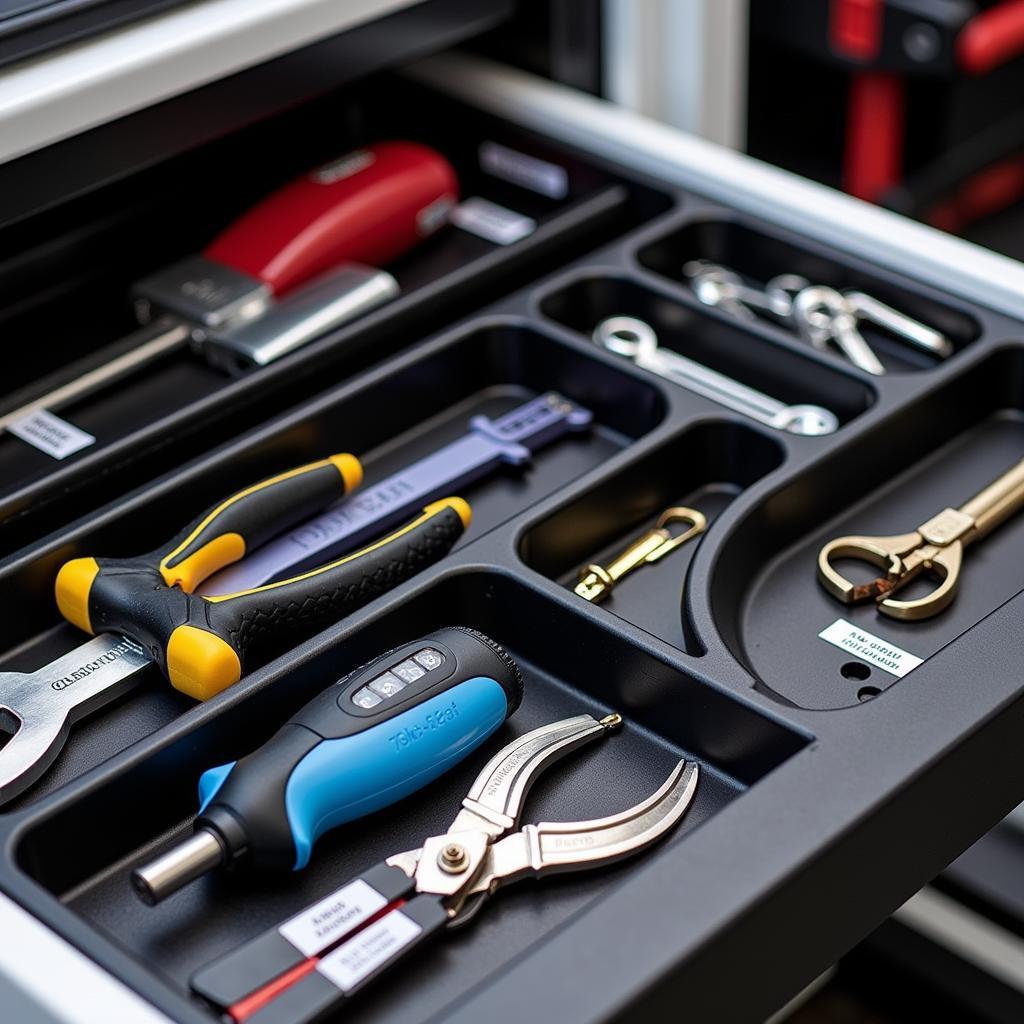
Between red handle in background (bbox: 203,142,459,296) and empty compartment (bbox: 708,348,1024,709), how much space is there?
0.39 metres

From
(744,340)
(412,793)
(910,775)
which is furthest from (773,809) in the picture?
(744,340)

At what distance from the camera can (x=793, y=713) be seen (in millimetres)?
758

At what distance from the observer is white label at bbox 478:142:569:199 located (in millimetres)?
1233

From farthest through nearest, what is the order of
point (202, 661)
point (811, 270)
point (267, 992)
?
point (811, 270) < point (202, 661) < point (267, 992)

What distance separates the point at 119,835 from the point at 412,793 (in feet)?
0.47

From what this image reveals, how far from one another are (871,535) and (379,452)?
12.5 inches

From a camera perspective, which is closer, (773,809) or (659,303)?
(773,809)

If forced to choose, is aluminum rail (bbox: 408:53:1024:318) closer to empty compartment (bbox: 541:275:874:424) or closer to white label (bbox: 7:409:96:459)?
empty compartment (bbox: 541:275:874:424)

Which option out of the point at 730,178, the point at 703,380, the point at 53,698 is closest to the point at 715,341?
the point at 703,380

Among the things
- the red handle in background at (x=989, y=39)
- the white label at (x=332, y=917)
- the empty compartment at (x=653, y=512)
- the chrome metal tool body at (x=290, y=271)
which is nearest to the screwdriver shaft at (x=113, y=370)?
the chrome metal tool body at (x=290, y=271)

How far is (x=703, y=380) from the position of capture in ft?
3.46

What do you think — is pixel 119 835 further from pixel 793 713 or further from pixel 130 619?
pixel 793 713

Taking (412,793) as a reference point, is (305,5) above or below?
above

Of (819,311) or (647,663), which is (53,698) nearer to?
(647,663)
